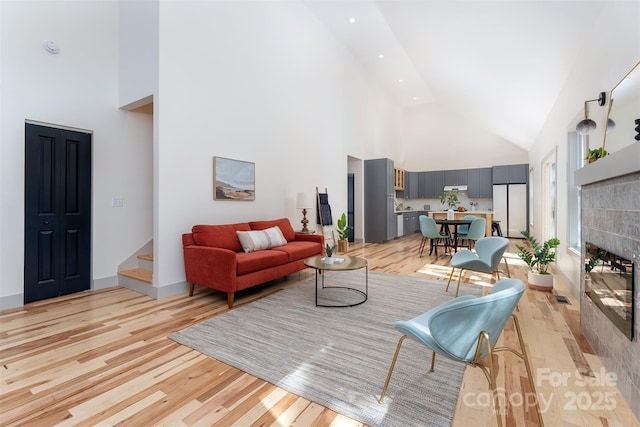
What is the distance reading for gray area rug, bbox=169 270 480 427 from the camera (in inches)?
61.7

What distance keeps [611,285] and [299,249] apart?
3067 millimetres

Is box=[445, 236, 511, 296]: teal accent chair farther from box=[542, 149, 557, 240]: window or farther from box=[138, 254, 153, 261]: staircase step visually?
box=[138, 254, 153, 261]: staircase step

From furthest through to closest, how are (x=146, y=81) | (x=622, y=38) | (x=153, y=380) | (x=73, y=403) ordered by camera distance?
(x=146, y=81), (x=622, y=38), (x=153, y=380), (x=73, y=403)

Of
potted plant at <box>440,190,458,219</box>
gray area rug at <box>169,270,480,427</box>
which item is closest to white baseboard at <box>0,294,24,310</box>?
gray area rug at <box>169,270,480,427</box>

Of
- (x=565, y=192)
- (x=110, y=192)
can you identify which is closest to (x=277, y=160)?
(x=110, y=192)

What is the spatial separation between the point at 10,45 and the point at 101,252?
2462 millimetres

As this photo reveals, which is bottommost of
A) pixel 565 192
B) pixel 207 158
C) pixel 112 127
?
pixel 565 192

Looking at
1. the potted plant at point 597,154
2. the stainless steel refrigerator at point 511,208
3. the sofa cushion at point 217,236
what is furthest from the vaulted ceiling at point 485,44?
the sofa cushion at point 217,236

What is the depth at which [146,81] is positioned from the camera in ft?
11.6

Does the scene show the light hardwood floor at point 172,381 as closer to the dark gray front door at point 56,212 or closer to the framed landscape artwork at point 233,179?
the dark gray front door at point 56,212

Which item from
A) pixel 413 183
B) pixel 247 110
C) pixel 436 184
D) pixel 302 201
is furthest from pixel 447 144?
pixel 247 110

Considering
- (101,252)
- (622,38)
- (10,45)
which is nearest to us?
(622,38)

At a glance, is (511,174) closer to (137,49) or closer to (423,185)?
(423,185)

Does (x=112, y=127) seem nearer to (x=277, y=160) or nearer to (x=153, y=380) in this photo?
(x=277, y=160)
